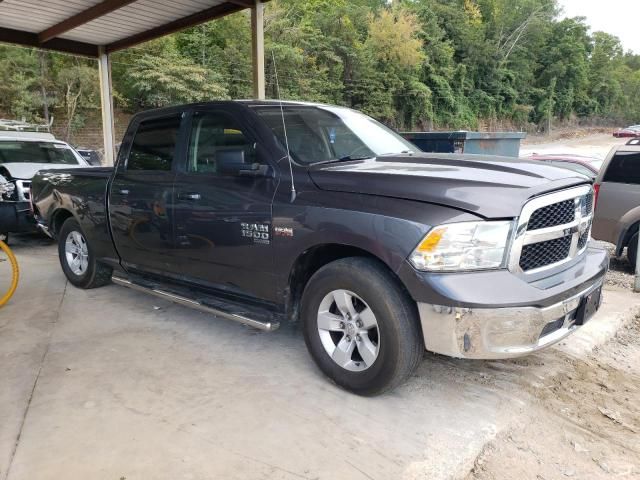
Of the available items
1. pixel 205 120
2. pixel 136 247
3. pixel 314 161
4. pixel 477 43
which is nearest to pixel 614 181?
pixel 314 161

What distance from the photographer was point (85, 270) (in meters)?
5.55

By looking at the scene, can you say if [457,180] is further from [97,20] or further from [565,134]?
[565,134]

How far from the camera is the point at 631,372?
3656mm

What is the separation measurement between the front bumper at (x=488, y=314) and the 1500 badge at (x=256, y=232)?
1107mm

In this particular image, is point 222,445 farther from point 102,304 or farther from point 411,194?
point 102,304

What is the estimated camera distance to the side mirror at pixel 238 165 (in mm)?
3471

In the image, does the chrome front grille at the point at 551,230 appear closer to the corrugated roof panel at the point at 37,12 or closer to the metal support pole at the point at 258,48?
the metal support pole at the point at 258,48

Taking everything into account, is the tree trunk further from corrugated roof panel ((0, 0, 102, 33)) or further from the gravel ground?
the gravel ground

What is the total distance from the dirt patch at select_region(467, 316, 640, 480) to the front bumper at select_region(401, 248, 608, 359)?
19.8 inches

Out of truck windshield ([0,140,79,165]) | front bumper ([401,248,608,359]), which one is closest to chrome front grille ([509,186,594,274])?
front bumper ([401,248,608,359])

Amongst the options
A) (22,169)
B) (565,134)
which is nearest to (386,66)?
(565,134)

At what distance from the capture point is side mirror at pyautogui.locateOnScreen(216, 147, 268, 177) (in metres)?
3.47

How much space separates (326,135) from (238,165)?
0.75 m

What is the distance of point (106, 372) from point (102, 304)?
1.74 m
